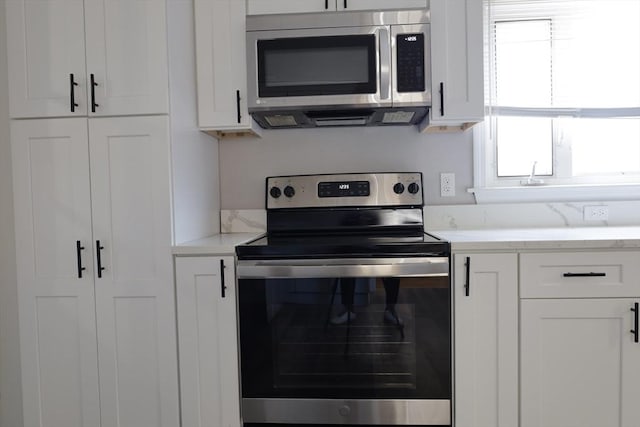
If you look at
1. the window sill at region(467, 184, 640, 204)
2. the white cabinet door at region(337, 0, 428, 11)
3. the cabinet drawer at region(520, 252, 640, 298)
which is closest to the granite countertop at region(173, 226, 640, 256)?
the cabinet drawer at region(520, 252, 640, 298)

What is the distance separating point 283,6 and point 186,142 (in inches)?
30.8

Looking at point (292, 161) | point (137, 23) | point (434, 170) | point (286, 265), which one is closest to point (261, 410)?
point (286, 265)

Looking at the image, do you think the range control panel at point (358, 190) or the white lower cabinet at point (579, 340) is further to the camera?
the range control panel at point (358, 190)

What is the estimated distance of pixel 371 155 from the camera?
6.98ft

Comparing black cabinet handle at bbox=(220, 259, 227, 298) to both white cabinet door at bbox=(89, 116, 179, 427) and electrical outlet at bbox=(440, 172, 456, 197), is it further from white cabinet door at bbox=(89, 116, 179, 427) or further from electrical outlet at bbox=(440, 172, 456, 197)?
electrical outlet at bbox=(440, 172, 456, 197)

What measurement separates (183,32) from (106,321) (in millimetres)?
1272

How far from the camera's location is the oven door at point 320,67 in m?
1.76

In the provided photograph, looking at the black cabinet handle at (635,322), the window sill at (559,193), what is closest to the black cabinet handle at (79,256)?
the window sill at (559,193)

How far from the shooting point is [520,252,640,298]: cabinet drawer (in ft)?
4.78

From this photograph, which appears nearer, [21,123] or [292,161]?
[21,123]

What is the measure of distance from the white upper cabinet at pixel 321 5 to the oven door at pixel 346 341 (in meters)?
1.16

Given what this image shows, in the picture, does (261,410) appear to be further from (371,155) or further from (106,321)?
(371,155)

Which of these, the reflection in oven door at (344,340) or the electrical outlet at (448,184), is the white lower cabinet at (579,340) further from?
A: the electrical outlet at (448,184)

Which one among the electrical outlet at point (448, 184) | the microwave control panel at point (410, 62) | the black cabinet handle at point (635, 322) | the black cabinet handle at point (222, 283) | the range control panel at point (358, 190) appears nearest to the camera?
the black cabinet handle at point (635, 322)
